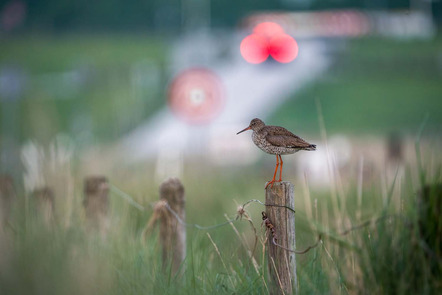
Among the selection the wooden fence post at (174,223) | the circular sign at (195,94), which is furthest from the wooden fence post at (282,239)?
the circular sign at (195,94)

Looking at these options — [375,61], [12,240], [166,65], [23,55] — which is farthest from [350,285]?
[23,55]

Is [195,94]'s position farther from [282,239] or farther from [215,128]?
[215,128]

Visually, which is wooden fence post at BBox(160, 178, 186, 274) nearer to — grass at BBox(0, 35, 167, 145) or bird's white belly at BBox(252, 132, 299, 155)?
bird's white belly at BBox(252, 132, 299, 155)

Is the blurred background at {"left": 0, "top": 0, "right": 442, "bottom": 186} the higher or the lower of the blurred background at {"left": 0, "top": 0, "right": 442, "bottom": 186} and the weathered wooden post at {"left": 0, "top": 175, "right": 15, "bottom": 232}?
the higher

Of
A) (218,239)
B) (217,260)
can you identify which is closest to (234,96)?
(217,260)

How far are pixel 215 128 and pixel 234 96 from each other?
5592mm

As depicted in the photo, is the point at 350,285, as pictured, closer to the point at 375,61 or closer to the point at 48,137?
the point at 48,137

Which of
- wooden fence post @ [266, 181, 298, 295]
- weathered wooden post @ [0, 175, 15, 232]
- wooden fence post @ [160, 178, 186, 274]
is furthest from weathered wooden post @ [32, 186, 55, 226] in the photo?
wooden fence post @ [266, 181, 298, 295]

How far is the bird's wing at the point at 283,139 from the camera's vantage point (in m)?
3.19

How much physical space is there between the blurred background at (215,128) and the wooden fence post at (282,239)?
0.13 metres

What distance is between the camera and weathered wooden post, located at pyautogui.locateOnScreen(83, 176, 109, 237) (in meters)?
5.01

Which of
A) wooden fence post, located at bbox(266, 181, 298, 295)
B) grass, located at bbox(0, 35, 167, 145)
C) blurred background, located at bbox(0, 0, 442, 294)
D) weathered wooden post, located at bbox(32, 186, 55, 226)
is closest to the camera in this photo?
wooden fence post, located at bbox(266, 181, 298, 295)

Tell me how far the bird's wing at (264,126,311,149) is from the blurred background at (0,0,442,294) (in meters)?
0.50

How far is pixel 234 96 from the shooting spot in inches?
1404
